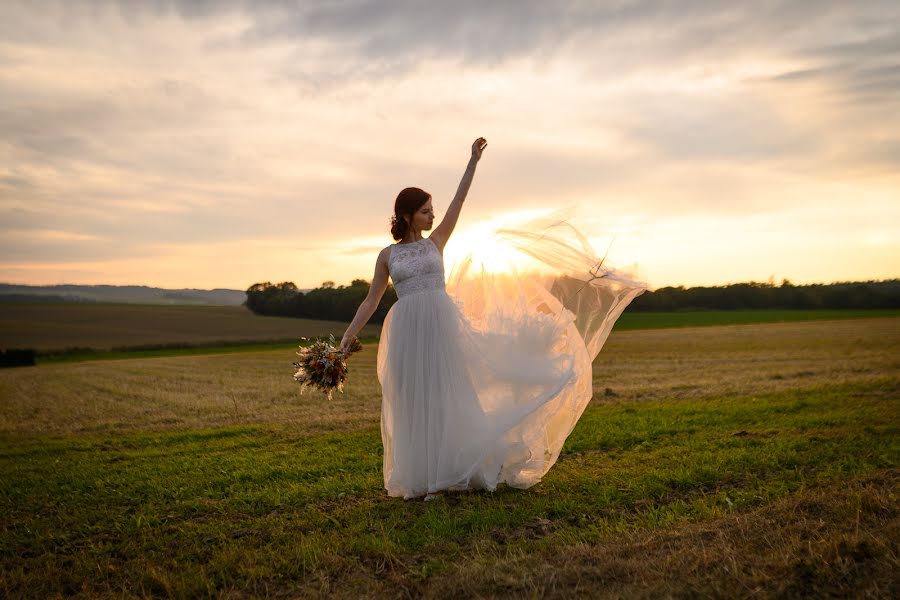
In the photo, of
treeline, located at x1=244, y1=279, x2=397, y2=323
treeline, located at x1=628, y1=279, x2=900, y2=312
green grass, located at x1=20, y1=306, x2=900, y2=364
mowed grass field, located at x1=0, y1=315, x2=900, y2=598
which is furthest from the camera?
treeline, located at x1=628, y1=279, x2=900, y2=312

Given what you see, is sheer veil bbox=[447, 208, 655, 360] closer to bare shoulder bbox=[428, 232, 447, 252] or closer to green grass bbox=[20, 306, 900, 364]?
bare shoulder bbox=[428, 232, 447, 252]

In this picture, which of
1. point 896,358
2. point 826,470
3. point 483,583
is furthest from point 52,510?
point 896,358

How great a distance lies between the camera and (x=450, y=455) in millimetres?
6613

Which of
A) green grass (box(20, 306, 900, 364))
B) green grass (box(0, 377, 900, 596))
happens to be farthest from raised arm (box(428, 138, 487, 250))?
green grass (box(20, 306, 900, 364))

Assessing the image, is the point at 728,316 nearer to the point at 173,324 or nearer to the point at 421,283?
the point at 173,324

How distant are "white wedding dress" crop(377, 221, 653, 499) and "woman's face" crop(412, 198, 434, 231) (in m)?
0.17

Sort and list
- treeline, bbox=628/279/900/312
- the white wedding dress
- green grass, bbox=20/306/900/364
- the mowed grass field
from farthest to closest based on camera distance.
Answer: treeline, bbox=628/279/900/312
green grass, bbox=20/306/900/364
the white wedding dress
the mowed grass field

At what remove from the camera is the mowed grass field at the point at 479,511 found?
14.3 feet

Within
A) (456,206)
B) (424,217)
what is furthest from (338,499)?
(456,206)

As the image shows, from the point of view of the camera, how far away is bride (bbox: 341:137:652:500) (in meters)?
6.68

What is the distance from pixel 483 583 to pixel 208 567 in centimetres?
226

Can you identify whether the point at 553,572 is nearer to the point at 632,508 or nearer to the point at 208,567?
the point at 632,508

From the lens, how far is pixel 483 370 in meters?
6.88

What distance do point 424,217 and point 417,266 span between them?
544 mm
